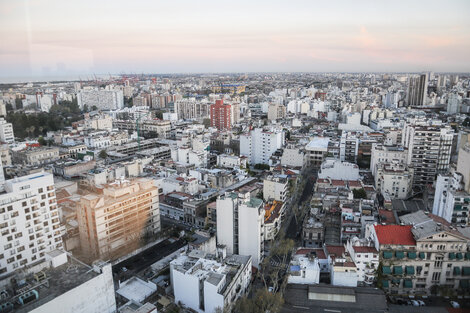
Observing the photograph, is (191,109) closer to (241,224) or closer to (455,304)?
(241,224)

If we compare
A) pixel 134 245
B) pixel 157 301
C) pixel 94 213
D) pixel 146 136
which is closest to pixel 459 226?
pixel 157 301

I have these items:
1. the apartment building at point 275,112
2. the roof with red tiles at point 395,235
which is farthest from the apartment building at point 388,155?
the apartment building at point 275,112

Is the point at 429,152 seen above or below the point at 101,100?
below

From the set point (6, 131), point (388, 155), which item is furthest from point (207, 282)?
point (6, 131)

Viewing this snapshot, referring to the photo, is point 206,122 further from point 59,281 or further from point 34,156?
point 59,281

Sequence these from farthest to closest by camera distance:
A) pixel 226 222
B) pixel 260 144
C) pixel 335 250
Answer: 1. pixel 260 144
2. pixel 226 222
3. pixel 335 250

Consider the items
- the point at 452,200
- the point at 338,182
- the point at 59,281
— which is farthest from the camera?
the point at 338,182

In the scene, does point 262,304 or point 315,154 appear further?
point 315,154

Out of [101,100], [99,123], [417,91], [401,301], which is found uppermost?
[417,91]
